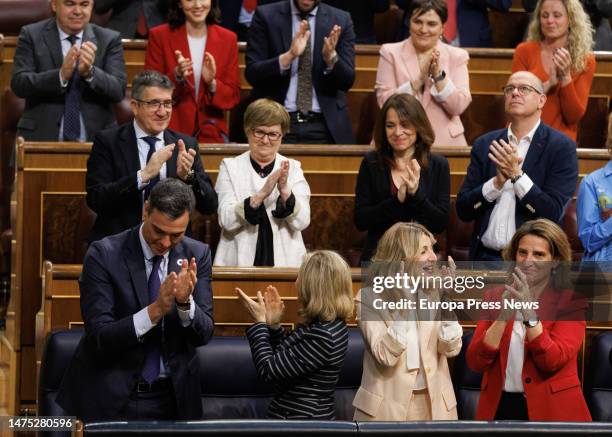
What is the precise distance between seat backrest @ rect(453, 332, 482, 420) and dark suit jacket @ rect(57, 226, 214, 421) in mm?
815

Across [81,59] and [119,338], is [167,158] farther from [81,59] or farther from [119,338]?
[119,338]

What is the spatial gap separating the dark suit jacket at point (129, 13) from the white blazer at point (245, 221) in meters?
1.55

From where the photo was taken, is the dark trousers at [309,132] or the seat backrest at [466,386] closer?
the seat backrest at [466,386]

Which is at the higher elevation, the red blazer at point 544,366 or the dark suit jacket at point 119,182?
the dark suit jacket at point 119,182

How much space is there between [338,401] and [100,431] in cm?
109

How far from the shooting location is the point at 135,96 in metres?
3.89

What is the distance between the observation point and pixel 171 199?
2.93m

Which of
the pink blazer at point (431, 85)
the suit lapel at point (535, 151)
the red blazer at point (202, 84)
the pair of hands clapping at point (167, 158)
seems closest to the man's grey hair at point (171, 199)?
the pair of hands clapping at point (167, 158)

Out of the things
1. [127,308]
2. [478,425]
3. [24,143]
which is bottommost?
[478,425]

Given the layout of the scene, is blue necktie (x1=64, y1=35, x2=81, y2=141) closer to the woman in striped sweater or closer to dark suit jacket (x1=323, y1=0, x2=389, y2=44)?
dark suit jacket (x1=323, y1=0, x2=389, y2=44)

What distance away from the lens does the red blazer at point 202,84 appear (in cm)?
463

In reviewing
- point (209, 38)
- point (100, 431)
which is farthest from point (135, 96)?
point (100, 431)

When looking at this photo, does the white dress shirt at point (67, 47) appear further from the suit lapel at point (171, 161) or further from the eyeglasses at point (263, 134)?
the eyeglasses at point (263, 134)

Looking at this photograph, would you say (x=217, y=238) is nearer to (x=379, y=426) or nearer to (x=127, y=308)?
(x=127, y=308)
